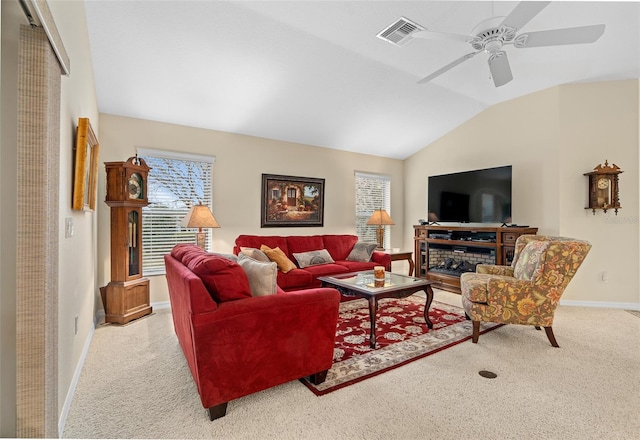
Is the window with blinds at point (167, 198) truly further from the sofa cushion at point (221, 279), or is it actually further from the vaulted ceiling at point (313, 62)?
the sofa cushion at point (221, 279)

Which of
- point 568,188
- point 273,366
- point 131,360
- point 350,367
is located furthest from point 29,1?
point 568,188

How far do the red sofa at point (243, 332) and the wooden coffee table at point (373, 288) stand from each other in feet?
2.42

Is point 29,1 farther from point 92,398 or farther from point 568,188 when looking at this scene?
point 568,188

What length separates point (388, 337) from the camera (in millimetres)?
3059

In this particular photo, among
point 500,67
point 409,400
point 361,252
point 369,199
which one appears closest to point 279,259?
point 361,252

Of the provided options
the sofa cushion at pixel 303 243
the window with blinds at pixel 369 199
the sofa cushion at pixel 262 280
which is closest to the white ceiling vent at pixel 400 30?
the sofa cushion at pixel 262 280

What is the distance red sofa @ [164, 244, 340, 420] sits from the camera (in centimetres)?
179

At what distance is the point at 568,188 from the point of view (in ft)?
14.1

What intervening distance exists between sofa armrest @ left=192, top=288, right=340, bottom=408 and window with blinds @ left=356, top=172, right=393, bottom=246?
405 cm

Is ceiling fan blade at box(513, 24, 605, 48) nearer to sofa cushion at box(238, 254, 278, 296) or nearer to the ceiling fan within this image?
the ceiling fan

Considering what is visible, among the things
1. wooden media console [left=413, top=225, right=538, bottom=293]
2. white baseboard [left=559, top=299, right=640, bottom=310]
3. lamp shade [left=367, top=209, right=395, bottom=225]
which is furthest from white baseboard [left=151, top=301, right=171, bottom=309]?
white baseboard [left=559, top=299, right=640, bottom=310]

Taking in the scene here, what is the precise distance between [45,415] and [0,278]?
2.02ft

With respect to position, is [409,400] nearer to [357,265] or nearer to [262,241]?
[357,265]

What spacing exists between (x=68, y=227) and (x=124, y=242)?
158 centimetres
